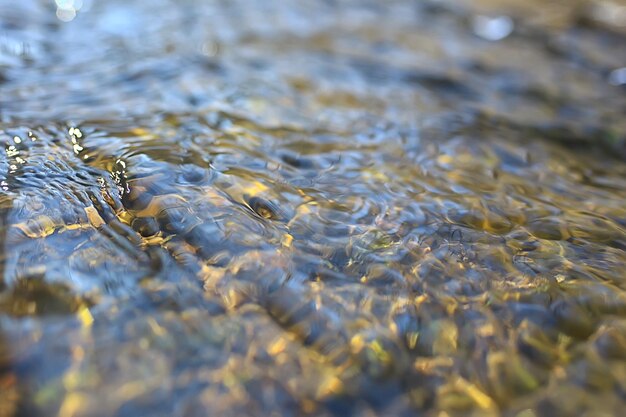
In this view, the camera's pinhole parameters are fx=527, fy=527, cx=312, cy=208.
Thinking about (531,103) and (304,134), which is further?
(531,103)

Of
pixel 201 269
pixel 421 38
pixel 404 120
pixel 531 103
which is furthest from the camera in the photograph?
pixel 421 38

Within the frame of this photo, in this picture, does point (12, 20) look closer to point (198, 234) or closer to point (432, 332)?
point (198, 234)

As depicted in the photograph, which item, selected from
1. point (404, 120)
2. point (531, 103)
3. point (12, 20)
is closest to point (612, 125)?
point (531, 103)

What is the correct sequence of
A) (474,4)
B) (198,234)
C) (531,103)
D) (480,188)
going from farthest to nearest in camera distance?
(474,4), (531,103), (480,188), (198,234)

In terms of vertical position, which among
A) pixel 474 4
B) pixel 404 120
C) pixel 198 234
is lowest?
pixel 198 234

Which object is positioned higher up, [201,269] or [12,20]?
[12,20]

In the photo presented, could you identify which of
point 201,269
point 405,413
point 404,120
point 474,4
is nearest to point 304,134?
point 404,120

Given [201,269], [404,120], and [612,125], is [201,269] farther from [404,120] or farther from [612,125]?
[612,125]
